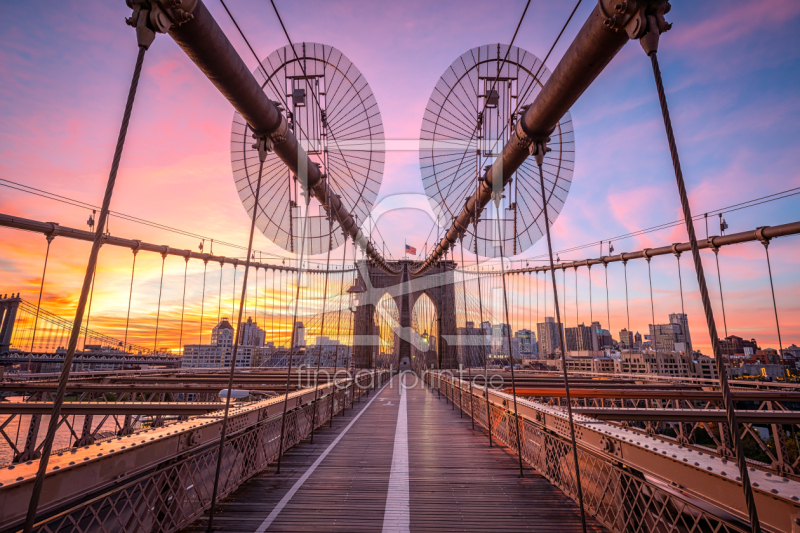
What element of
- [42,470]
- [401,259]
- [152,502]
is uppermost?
[401,259]

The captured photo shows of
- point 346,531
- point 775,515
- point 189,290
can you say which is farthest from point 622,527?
point 189,290

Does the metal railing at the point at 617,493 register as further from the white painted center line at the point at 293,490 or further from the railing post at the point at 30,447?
the railing post at the point at 30,447

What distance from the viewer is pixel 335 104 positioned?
10.2 metres

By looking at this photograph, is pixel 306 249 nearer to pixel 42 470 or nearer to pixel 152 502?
pixel 152 502

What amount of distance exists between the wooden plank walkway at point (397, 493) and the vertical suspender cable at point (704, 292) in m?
2.87

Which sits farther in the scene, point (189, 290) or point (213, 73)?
point (189, 290)

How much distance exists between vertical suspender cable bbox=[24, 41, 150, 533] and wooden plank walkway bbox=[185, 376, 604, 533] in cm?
274

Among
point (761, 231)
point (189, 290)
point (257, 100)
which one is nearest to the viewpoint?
point (257, 100)

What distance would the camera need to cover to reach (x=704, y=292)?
274cm

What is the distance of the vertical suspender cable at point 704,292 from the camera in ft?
7.75

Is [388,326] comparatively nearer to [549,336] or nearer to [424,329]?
[424,329]

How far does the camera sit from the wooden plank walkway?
4.70 metres

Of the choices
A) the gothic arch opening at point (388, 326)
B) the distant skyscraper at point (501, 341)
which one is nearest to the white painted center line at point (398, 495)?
the distant skyscraper at point (501, 341)

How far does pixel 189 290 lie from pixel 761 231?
45.2 m
